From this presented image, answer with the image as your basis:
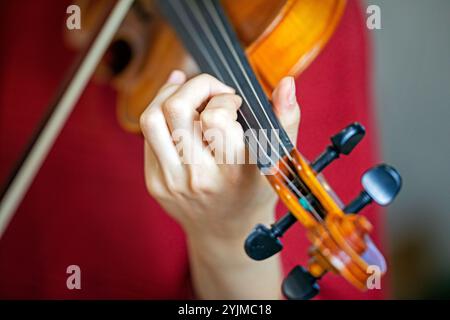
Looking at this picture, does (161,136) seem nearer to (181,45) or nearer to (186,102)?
(186,102)

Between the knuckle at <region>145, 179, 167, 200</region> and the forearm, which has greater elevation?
the knuckle at <region>145, 179, 167, 200</region>

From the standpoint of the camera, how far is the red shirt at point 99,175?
55 cm

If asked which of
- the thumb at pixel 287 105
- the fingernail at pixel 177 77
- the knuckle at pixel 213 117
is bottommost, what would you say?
the knuckle at pixel 213 117

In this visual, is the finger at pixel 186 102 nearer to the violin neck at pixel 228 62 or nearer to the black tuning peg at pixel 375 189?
the violin neck at pixel 228 62

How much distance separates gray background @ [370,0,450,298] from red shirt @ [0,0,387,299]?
21mm

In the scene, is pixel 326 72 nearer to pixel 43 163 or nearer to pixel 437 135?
pixel 437 135

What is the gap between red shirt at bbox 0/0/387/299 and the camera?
1.79 feet

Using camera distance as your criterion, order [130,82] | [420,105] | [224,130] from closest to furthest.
Answer: [224,130]
[420,105]
[130,82]

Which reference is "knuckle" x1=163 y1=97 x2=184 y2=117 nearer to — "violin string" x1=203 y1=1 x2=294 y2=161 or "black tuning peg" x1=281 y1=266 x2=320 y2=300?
"violin string" x1=203 y1=1 x2=294 y2=161

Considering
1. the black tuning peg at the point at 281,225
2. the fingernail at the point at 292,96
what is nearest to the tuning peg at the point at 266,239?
the black tuning peg at the point at 281,225

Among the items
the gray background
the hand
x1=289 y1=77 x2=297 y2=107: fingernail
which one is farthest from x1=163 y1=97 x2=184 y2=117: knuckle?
the gray background

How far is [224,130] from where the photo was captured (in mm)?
454

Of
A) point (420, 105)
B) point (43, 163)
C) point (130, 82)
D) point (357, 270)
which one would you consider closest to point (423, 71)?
point (420, 105)
